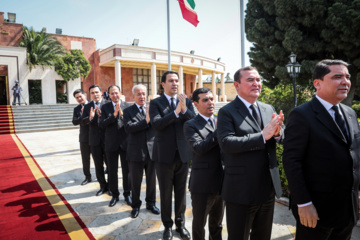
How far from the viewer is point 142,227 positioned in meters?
3.49

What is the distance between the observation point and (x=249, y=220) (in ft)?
6.86

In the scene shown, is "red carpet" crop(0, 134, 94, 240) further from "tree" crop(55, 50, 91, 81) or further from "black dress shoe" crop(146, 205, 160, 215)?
"tree" crop(55, 50, 91, 81)

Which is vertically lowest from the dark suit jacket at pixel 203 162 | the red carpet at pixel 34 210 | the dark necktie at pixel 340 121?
the red carpet at pixel 34 210

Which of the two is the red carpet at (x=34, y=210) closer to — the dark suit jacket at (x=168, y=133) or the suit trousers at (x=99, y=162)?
the suit trousers at (x=99, y=162)

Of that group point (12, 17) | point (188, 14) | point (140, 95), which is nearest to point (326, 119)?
point (140, 95)

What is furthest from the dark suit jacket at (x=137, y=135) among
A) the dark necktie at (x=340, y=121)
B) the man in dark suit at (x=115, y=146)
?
the dark necktie at (x=340, y=121)

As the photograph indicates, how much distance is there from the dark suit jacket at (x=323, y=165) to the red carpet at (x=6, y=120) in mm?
17688

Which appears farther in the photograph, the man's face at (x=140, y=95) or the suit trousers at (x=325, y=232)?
the man's face at (x=140, y=95)

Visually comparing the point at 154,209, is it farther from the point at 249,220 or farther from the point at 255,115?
the point at 255,115

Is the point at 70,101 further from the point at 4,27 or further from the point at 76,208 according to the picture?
the point at 76,208

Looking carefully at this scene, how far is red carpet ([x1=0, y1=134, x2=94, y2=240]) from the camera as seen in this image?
3402mm

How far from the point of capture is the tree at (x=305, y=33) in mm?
12016

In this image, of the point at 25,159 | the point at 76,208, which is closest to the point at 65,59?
the point at 25,159

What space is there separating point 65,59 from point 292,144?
2561 cm
